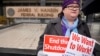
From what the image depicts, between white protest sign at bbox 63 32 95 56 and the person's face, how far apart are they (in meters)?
0.25

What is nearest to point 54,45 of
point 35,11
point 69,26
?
point 69,26

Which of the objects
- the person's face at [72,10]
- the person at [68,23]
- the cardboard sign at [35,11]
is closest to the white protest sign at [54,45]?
the person at [68,23]

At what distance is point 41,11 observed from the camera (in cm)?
2677

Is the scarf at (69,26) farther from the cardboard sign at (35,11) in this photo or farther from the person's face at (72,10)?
the cardboard sign at (35,11)

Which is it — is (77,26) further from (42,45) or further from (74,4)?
(42,45)

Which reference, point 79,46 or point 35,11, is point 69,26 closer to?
point 79,46

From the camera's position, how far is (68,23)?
11.5 ft

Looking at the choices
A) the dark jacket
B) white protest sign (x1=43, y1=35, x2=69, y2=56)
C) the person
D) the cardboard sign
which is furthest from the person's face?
the cardboard sign

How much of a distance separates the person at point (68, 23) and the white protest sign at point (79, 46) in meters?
0.08

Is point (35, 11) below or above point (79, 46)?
below

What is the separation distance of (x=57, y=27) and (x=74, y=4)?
0.34 metres

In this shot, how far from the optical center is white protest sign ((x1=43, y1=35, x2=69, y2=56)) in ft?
11.7

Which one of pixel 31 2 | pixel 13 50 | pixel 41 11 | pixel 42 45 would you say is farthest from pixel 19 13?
pixel 42 45

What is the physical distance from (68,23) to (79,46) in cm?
31
